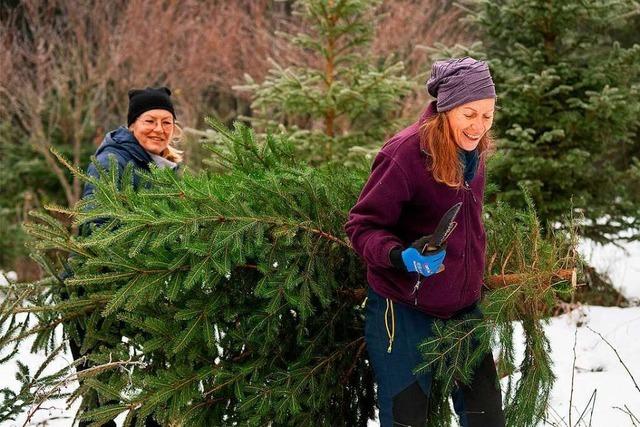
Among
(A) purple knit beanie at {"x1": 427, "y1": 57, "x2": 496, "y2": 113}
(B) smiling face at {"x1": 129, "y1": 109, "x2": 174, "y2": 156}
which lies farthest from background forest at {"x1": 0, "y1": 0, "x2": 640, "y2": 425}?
(A) purple knit beanie at {"x1": 427, "y1": 57, "x2": 496, "y2": 113}

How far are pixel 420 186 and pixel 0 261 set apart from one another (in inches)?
346

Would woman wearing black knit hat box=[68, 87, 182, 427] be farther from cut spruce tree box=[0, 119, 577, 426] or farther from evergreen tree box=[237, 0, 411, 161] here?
evergreen tree box=[237, 0, 411, 161]

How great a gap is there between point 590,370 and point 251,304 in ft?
10.1

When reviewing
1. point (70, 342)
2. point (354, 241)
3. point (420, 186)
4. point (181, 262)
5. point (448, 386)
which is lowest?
point (70, 342)

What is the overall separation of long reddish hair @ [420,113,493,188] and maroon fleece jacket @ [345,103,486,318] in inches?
1.1

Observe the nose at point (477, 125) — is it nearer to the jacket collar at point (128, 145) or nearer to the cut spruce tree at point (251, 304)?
the cut spruce tree at point (251, 304)

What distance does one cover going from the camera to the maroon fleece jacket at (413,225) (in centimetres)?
256

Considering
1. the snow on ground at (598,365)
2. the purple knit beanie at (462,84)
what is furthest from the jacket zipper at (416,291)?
the snow on ground at (598,365)

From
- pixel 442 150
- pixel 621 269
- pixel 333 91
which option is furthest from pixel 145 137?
pixel 621 269

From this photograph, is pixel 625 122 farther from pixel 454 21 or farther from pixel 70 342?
pixel 454 21

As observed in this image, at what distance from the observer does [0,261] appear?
Answer: 998cm

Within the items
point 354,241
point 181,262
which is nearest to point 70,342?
point 181,262

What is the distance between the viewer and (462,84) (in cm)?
254

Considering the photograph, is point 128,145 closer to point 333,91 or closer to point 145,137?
point 145,137
